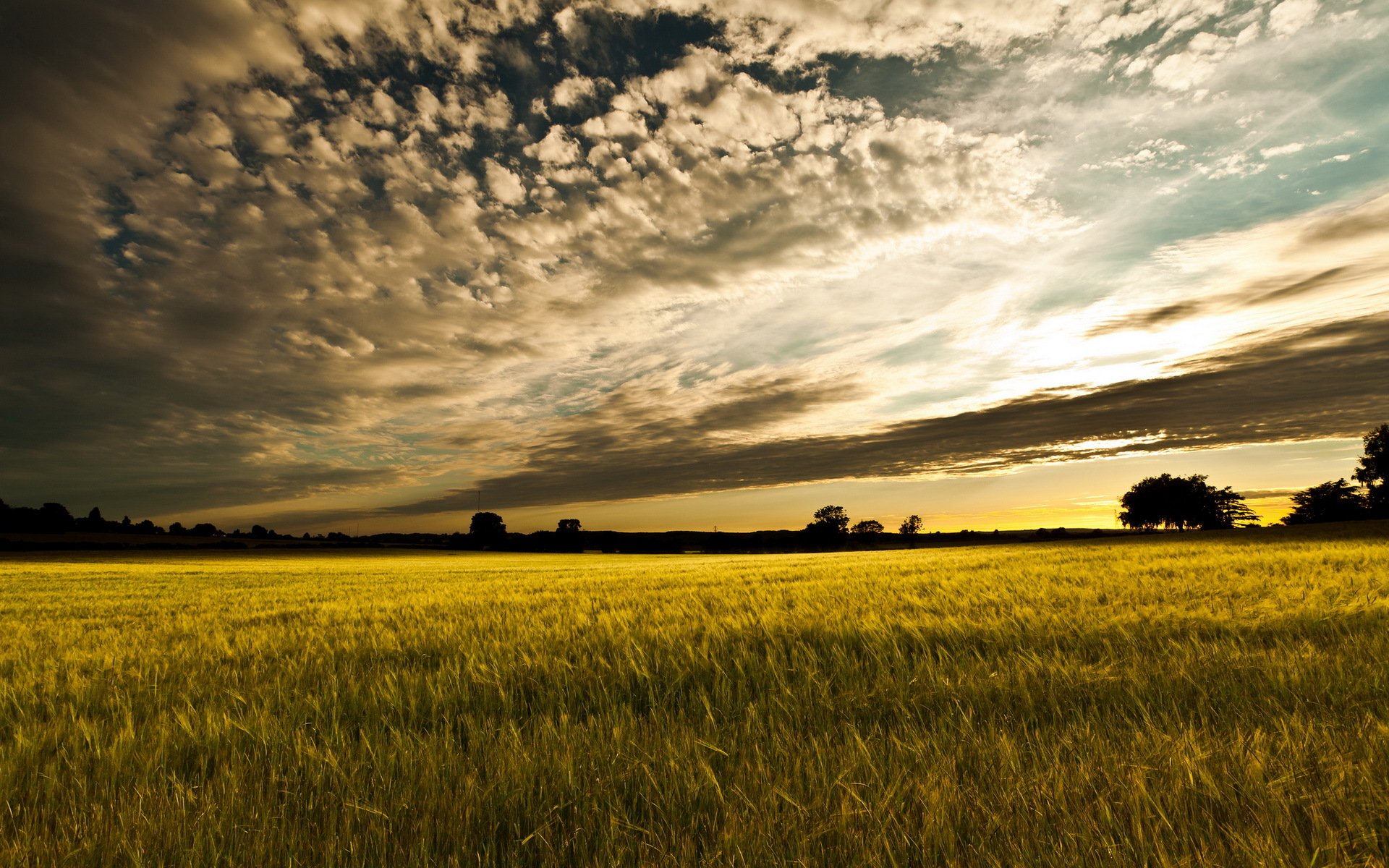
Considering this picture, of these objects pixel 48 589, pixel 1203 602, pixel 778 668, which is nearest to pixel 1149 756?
pixel 778 668

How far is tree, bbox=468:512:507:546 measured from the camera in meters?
123

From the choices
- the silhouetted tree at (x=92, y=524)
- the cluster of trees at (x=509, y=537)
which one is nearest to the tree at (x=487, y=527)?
the cluster of trees at (x=509, y=537)

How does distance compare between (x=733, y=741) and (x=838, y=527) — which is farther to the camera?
(x=838, y=527)

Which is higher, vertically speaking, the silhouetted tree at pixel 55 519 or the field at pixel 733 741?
the silhouetted tree at pixel 55 519

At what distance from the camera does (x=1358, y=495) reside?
8838 cm

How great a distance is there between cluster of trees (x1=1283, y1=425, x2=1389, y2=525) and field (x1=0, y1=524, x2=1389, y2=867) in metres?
89.4

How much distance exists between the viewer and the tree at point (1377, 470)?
72.3 meters

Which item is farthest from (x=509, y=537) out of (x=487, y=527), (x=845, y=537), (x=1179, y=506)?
(x=1179, y=506)

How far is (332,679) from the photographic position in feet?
12.6

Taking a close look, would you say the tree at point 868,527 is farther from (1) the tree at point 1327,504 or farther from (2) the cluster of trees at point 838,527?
(1) the tree at point 1327,504

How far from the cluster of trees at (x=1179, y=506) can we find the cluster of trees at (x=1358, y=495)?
341 inches

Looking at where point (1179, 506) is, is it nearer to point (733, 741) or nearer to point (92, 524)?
point (733, 741)

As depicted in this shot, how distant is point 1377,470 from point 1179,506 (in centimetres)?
2861

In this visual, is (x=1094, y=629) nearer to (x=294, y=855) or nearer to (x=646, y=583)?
(x=294, y=855)
